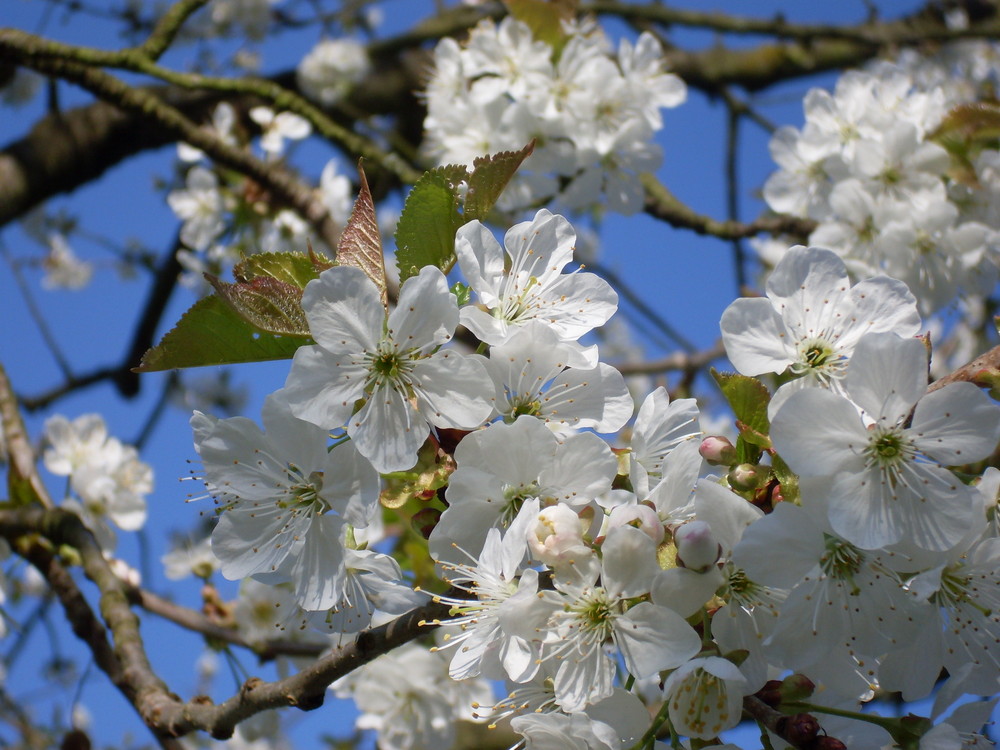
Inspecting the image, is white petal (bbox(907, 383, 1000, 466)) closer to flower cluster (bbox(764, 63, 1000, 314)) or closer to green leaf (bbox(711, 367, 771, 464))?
green leaf (bbox(711, 367, 771, 464))

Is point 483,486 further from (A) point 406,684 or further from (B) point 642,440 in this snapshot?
(A) point 406,684

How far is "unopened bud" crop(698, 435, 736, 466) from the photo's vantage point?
1.17 meters

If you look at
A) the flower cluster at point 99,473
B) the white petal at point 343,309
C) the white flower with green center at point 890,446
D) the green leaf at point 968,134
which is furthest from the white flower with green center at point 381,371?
the green leaf at point 968,134

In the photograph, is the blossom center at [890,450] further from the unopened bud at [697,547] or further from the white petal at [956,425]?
the unopened bud at [697,547]

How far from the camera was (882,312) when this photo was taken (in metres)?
1.26

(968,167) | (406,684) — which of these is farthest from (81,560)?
(968,167)

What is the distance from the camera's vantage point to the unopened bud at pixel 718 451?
117cm

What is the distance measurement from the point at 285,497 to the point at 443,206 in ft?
1.67

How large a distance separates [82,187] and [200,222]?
0.95 meters

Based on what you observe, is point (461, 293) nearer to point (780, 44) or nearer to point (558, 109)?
point (558, 109)

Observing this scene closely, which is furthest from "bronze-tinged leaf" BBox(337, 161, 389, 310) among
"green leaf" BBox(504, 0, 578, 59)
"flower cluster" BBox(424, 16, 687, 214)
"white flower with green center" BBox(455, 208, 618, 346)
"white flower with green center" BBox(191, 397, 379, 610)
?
"green leaf" BBox(504, 0, 578, 59)

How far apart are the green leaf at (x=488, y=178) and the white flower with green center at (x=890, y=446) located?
549mm

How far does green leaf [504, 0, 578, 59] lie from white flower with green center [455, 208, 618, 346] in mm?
1451

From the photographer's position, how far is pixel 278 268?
1.20m
